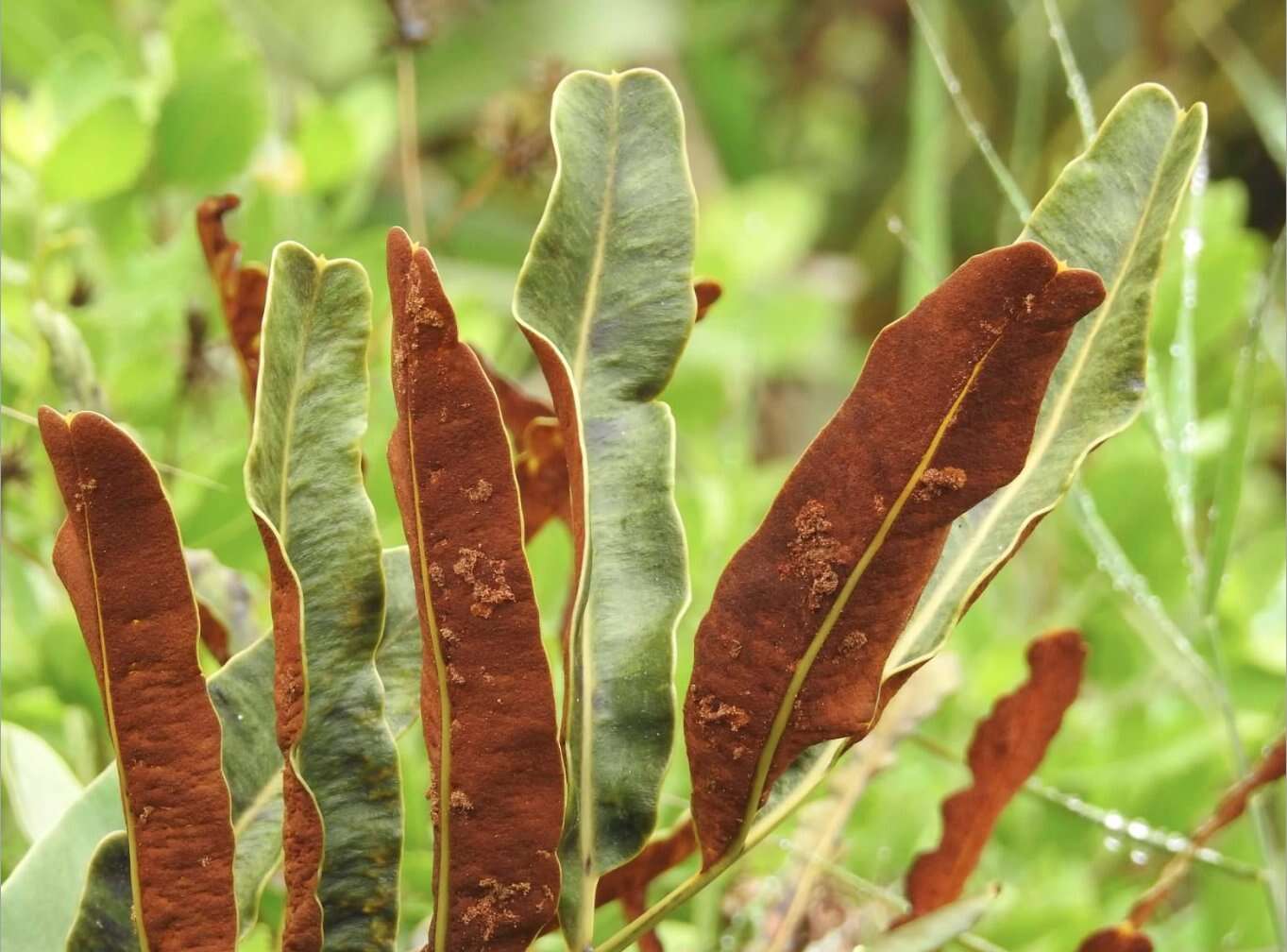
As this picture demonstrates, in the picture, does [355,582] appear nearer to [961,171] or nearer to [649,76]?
[649,76]

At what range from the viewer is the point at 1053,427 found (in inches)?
13.4

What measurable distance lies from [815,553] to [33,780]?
27 cm

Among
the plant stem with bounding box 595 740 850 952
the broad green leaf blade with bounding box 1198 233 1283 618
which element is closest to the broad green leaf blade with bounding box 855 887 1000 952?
the plant stem with bounding box 595 740 850 952

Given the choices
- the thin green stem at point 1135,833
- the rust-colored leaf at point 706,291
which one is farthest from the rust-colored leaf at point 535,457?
the thin green stem at point 1135,833

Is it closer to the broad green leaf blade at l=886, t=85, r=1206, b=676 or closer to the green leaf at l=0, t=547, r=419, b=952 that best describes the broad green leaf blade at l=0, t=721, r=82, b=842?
the green leaf at l=0, t=547, r=419, b=952

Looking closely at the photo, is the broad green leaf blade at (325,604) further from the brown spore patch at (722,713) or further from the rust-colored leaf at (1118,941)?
the rust-colored leaf at (1118,941)

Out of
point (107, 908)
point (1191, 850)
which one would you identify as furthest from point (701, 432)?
point (107, 908)

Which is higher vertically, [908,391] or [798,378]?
[908,391]

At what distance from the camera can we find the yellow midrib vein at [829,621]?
0.98 feet

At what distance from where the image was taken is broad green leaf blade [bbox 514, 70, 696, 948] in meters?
0.33

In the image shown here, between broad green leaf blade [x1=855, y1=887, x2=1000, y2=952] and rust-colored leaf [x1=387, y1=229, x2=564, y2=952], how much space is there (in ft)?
0.26

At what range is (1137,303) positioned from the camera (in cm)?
33

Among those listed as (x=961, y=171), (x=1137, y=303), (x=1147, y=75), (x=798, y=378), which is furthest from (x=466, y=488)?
(x=961, y=171)

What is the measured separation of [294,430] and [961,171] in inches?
87.6
